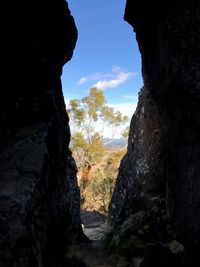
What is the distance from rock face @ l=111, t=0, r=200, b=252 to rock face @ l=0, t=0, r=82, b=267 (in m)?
2.64

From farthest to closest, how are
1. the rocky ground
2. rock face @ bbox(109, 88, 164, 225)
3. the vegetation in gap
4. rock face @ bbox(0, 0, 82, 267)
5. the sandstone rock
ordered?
the vegetation in gap
rock face @ bbox(109, 88, 164, 225)
the rocky ground
the sandstone rock
rock face @ bbox(0, 0, 82, 267)

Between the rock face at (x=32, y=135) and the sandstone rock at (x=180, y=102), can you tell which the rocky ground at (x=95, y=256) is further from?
the sandstone rock at (x=180, y=102)

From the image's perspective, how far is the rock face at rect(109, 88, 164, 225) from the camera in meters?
13.1

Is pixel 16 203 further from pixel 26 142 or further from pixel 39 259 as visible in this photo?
pixel 26 142

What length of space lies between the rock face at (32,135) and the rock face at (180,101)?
264 centimetres

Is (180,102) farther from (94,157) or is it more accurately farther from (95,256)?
(94,157)

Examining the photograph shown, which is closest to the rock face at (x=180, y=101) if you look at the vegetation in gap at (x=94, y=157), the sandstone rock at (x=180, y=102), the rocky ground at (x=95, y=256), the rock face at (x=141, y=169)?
the sandstone rock at (x=180, y=102)

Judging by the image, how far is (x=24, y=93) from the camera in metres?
7.85

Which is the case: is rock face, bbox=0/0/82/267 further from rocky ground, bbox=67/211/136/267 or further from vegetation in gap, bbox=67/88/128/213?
vegetation in gap, bbox=67/88/128/213

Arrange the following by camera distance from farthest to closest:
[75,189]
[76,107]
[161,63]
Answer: [76,107] < [75,189] < [161,63]

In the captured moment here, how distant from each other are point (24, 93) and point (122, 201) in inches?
344

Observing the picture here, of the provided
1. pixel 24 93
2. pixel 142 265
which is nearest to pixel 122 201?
pixel 142 265

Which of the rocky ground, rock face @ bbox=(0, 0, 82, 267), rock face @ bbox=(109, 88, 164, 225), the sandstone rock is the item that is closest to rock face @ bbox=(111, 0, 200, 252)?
the sandstone rock

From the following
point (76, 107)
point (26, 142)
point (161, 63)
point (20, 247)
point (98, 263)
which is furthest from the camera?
point (76, 107)
